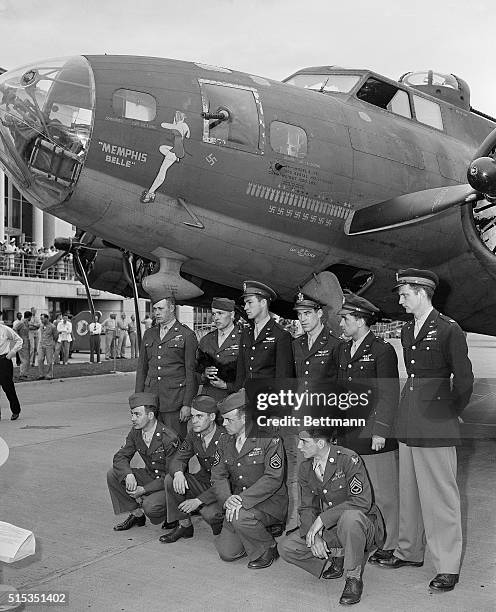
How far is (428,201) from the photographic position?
7617 millimetres

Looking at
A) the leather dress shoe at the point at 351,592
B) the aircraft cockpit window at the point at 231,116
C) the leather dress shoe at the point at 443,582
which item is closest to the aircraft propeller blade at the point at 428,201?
the aircraft cockpit window at the point at 231,116

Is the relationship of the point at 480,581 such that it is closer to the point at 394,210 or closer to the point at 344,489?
the point at 344,489

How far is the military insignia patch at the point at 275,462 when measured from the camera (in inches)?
218

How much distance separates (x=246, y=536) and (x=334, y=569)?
27.1 inches

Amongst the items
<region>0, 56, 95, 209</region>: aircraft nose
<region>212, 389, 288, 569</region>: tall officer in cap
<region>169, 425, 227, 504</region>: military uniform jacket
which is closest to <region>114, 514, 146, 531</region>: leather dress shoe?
<region>169, 425, 227, 504</region>: military uniform jacket

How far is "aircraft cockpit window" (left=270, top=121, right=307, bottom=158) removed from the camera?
25.4 ft

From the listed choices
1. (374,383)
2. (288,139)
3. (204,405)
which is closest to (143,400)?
(204,405)

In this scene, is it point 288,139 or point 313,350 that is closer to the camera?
point 313,350

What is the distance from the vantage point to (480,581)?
481cm

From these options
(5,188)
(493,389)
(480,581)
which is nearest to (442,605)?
(480,581)

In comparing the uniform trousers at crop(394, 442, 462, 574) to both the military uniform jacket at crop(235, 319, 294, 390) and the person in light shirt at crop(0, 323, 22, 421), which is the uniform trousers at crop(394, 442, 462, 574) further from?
Result: the person in light shirt at crop(0, 323, 22, 421)

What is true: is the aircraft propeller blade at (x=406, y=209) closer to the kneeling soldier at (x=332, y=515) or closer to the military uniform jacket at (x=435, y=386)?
the military uniform jacket at (x=435, y=386)

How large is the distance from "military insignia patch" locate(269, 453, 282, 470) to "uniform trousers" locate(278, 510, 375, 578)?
0.60 metres

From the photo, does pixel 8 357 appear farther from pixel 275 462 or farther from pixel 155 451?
pixel 275 462
